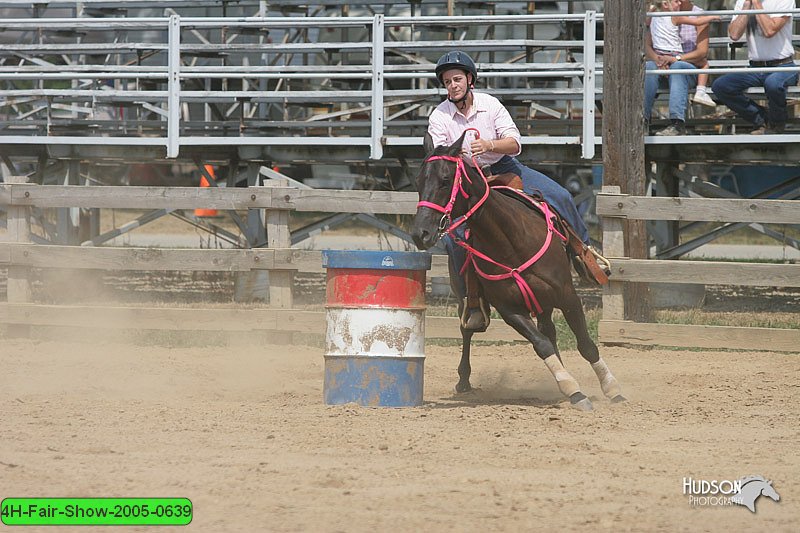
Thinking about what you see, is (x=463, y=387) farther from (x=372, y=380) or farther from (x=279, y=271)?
(x=279, y=271)

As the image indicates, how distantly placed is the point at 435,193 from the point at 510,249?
862 mm

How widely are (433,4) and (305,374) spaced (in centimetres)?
865

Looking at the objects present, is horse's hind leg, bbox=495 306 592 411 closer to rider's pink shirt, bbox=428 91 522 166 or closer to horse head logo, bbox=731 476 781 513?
rider's pink shirt, bbox=428 91 522 166

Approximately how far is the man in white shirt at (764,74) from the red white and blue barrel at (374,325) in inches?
236

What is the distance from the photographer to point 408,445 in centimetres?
654

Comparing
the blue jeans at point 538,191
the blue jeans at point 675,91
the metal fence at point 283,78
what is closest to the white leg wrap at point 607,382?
the blue jeans at point 538,191

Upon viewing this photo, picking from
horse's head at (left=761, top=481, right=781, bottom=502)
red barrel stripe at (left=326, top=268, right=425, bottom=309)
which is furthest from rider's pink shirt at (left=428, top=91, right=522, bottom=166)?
horse's head at (left=761, top=481, right=781, bottom=502)

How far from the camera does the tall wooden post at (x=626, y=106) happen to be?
11523 mm

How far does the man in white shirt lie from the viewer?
12375 millimetres

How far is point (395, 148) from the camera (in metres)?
13.8

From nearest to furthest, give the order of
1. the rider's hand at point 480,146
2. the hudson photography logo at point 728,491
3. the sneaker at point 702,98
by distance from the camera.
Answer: the hudson photography logo at point 728,491, the rider's hand at point 480,146, the sneaker at point 702,98

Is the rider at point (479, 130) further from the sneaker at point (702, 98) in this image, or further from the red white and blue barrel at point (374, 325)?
the sneaker at point (702, 98)

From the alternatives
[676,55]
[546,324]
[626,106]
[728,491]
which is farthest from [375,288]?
[676,55]

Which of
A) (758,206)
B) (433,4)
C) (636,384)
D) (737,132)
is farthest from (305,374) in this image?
(433,4)
